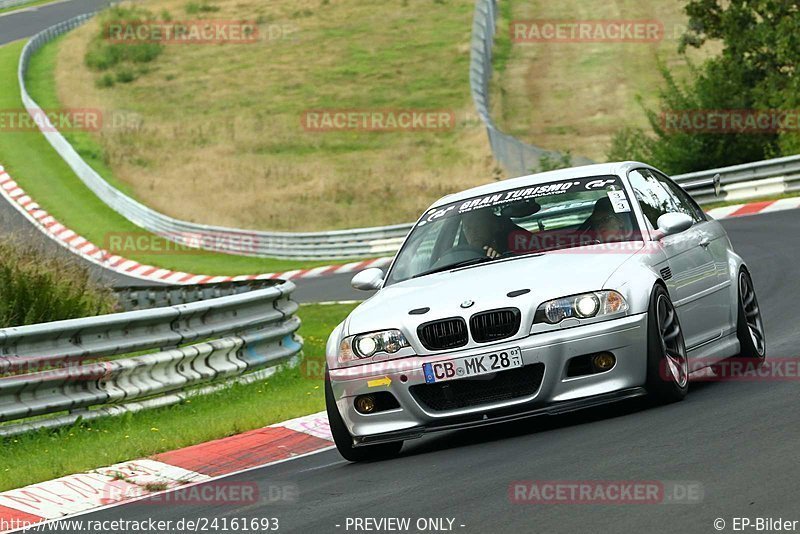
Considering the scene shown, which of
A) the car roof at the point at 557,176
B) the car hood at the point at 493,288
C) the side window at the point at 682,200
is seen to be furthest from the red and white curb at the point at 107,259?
the car hood at the point at 493,288

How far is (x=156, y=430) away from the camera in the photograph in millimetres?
10250

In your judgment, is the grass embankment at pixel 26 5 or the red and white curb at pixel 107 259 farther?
the grass embankment at pixel 26 5

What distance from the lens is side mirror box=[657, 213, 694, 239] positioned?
864 cm

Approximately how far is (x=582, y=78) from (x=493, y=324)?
42.2 m

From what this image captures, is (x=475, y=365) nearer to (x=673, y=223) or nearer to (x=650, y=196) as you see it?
(x=673, y=223)

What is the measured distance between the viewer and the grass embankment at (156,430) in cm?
892

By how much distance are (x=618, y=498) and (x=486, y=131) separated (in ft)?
118

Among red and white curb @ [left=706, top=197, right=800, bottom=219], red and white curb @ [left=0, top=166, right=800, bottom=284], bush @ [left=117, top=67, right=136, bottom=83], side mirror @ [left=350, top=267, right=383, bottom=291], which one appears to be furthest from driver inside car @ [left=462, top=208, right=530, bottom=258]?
bush @ [left=117, top=67, right=136, bottom=83]

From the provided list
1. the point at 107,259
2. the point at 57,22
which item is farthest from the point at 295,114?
the point at 57,22

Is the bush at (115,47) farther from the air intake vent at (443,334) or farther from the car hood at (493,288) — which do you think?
the air intake vent at (443,334)

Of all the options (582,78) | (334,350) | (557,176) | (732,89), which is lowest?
(582,78)

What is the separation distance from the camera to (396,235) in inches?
1125

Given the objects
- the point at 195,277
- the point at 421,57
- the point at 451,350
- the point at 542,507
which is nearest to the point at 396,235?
the point at 195,277

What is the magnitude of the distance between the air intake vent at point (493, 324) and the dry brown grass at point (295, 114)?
26.9 meters
